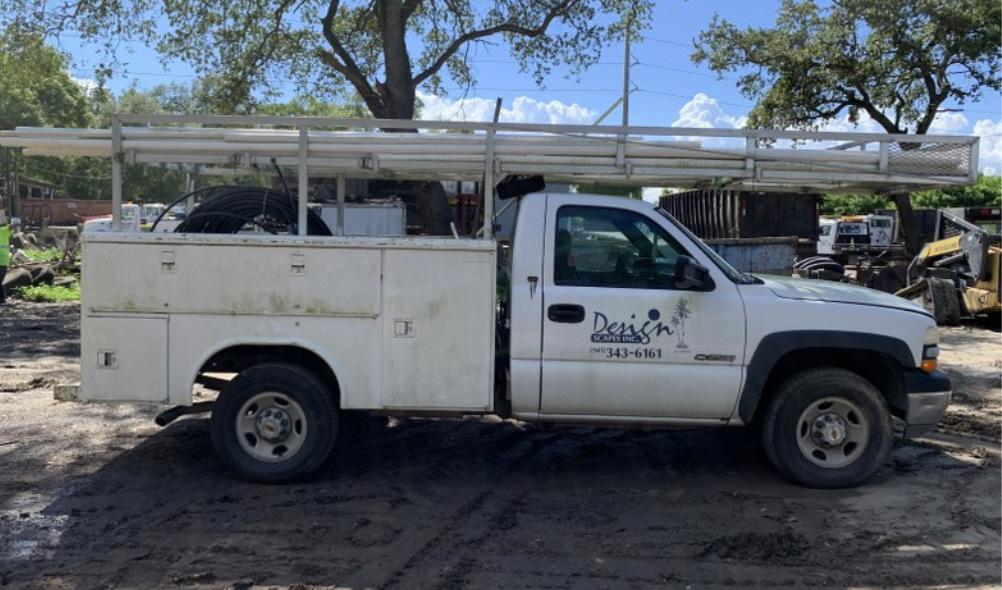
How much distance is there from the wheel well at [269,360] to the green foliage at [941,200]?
3713 cm

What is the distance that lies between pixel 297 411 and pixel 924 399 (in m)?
4.29

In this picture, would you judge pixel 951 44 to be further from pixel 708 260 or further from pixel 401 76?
pixel 708 260

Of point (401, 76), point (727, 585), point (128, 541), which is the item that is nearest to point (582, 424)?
point (727, 585)

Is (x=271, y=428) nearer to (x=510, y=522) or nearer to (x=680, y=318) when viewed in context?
(x=510, y=522)

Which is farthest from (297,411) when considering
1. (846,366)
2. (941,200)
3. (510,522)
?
(941,200)

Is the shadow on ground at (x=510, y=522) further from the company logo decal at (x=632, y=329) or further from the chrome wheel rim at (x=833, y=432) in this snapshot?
the company logo decal at (x=632, y=329)

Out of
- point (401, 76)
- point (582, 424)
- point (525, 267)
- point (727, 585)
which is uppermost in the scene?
point (401, 76)

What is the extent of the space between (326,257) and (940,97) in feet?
64.9

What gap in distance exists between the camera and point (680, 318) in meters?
5.53

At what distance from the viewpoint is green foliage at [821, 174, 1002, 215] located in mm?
39469

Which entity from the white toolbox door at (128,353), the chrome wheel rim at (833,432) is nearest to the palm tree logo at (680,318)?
the chrome wheel rim at (833,432)

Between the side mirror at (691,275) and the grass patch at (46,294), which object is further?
the grass patch at (46,294)

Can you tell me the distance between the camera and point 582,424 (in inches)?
224

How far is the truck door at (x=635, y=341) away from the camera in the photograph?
5.51 meters
